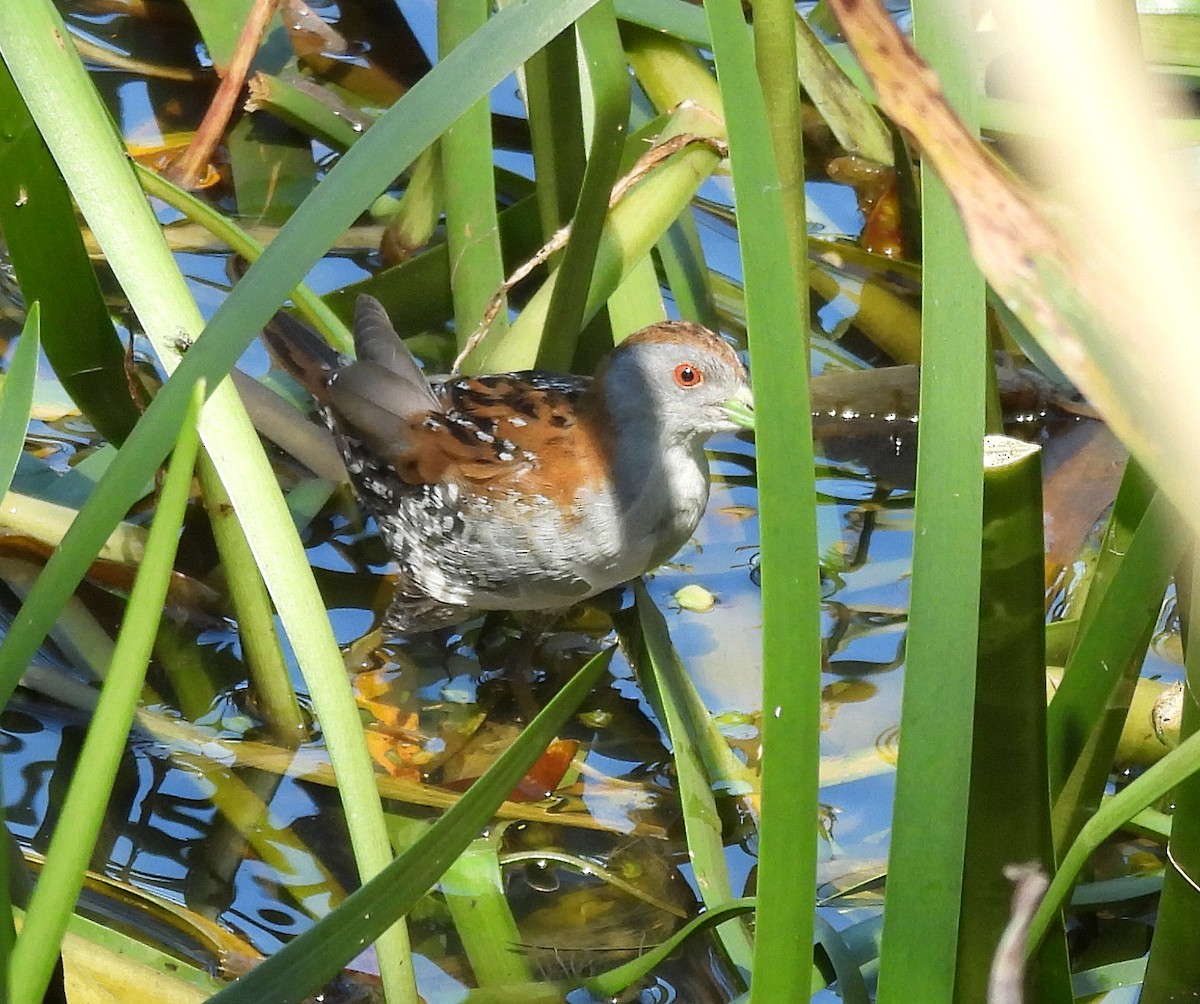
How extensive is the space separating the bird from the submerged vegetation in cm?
10

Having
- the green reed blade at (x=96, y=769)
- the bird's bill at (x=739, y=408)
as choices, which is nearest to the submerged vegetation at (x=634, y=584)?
the green reed blade at (x=96, y=769)

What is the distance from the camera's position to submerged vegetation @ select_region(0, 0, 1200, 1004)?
105 cm

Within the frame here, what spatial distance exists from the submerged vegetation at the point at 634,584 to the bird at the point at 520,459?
0.31 ft

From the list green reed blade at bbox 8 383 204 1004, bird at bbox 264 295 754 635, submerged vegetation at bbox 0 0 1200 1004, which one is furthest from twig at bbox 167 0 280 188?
green reed blade at bbox 8 383 204 1004

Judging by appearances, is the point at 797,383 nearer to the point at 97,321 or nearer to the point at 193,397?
the point at 193,397

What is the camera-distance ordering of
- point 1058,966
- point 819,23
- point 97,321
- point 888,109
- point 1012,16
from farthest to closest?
point 819,23 → point 97,321 → point 1058,966 → point 888,109 → point 1012,16

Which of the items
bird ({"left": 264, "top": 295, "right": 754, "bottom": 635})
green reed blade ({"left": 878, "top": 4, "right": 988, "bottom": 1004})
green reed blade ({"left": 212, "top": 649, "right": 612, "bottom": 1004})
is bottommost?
green reed blade ({"left": 212, "top": 649, "right": 612, "bottom": 1004})

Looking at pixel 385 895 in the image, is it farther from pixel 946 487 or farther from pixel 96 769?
pixel 946 487

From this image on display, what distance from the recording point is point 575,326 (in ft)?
8.50

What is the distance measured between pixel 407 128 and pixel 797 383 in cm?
45

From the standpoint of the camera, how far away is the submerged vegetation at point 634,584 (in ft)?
3.44

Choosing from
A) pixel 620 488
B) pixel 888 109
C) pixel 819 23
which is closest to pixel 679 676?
pixel 620 488

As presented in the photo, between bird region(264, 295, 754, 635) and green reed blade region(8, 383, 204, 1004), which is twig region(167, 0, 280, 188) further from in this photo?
green reed blade region(8, 383, 204, 1004)

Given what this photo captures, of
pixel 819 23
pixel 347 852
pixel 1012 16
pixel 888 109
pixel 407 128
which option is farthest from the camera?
pixel 819 23
